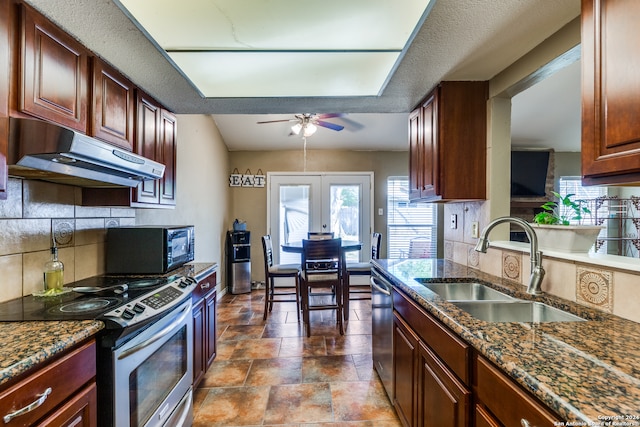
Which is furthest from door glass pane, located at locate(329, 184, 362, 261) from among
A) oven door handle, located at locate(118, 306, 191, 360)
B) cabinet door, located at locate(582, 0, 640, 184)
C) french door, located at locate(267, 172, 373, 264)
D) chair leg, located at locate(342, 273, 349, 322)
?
cabinet door, located at locate(582, 0, 640, 184)

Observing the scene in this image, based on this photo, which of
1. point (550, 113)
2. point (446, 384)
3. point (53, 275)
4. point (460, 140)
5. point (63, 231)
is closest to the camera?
point (446, 384)

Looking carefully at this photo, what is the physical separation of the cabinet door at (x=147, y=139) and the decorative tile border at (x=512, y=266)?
2295 millimetres

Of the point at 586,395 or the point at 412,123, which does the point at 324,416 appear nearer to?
the point at 586,395

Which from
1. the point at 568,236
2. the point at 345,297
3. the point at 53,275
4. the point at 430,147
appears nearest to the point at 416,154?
the point at 430,147

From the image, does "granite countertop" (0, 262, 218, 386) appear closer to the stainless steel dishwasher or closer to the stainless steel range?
the stainless steel range

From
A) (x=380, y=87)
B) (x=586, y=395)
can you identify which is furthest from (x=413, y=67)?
(x=586, y=395)

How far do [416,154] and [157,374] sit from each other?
2227 millimetres

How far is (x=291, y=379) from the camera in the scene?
7.84ft

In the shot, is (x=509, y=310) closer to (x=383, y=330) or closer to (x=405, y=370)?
(x=405, y=370)

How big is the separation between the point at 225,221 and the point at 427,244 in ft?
11.3

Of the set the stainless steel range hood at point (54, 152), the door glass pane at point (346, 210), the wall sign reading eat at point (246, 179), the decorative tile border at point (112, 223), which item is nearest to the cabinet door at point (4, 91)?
the stainless steel range hood at point (54, 152)

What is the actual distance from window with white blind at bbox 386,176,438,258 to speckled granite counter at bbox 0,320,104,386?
468 cm

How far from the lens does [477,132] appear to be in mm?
2039

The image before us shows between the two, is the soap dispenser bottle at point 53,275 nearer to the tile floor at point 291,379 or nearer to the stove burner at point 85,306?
the stove burner at point 85,306
